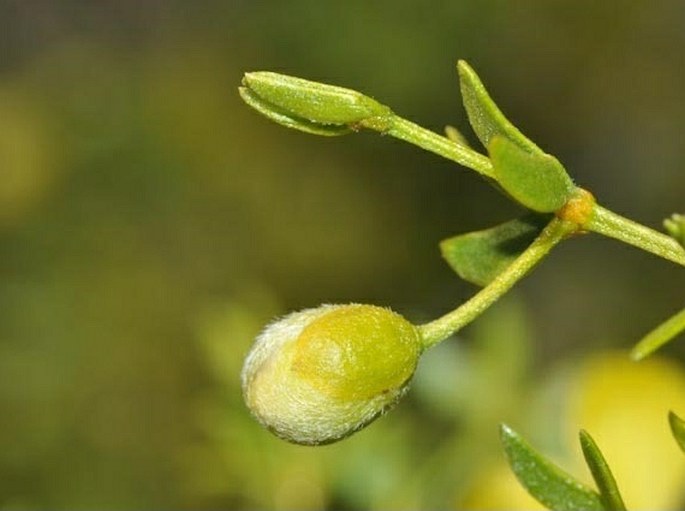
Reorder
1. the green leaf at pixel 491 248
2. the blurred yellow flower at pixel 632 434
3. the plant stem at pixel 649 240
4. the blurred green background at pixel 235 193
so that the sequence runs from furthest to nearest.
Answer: the blurred green background at pixel 235 193, the blurred yellow flower at pixel 632 434, the green leaf at pixel 491 248, the plant stem at pixel 649 240

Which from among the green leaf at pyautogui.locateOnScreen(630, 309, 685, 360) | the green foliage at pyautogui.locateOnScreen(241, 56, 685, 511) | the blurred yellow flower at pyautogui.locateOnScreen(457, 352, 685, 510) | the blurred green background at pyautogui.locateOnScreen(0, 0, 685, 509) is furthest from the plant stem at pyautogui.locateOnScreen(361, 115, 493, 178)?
the blurred green background at pyautogui.locateOnScreen(0, 0, 685, 509)

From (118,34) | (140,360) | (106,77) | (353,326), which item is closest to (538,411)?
(353,326)

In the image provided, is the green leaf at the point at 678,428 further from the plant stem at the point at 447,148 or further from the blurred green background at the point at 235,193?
the blurred green background at the point at 235,193

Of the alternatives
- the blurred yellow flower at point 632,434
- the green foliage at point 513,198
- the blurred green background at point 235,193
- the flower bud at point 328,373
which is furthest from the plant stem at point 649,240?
the blurred green background at point 235,193

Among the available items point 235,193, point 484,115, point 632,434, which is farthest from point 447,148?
point 235,193

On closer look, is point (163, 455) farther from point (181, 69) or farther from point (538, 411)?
point (181, 69)

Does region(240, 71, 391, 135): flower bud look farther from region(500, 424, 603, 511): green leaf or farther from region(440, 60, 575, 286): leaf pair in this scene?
region(500, 424, 603, 511): green leaf
